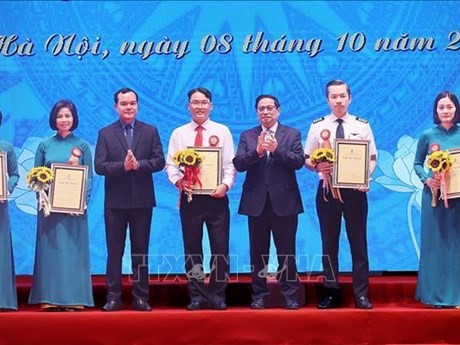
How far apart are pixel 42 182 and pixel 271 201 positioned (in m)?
1.73

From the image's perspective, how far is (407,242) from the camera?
274 inches

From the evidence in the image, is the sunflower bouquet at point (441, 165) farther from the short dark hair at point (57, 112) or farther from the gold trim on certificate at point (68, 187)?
the short dark hair at point (57, 112)

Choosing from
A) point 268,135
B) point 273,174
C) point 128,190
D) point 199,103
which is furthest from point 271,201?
point 128,190

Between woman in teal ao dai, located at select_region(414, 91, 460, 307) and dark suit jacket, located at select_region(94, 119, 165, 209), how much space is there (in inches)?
81.1

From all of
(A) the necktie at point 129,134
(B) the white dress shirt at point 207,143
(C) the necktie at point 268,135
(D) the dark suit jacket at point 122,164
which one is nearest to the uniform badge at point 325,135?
(C) the necktie at point 268,135

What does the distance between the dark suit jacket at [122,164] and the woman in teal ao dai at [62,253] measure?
153 millimetres

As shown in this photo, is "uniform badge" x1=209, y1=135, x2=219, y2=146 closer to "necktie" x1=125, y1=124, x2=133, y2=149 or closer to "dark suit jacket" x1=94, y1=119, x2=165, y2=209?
"dark suit jacket" x1=94, y1=119, x2=165, y2=209

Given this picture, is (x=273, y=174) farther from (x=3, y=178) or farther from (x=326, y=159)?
(x=3, y=178)

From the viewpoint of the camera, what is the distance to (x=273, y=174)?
620 centimetres

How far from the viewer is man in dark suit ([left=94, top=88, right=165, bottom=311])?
6.12 meters

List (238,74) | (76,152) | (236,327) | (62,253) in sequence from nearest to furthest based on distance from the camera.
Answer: (236,327) < (62,253) < (76,152) < (238,74)

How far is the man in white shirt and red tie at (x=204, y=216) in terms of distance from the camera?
6113mm

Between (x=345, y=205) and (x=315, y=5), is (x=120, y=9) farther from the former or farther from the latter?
(x=345, y=205)

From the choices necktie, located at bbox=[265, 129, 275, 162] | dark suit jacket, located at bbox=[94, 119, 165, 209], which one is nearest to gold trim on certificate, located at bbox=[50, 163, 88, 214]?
dark suit jacket, located at bbox=[94, 119, 165, 209]
